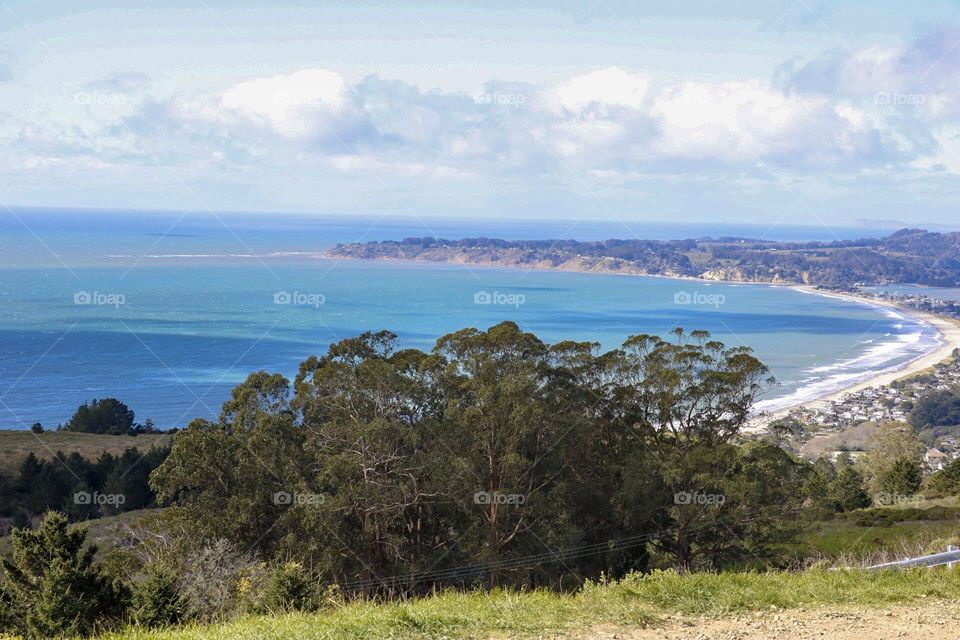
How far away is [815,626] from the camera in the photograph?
684cm

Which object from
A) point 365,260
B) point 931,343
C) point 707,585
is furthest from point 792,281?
point 707,585

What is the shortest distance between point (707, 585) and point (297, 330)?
82.1 m

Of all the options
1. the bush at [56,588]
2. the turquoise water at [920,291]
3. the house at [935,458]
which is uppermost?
the turquoise water at [920,291]

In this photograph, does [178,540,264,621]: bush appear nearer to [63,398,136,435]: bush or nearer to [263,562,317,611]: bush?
[263,562,317,611]: bush

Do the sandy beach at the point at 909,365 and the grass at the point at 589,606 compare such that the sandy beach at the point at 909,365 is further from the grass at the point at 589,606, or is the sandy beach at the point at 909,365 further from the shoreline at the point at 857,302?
the grass at the point at 589,606

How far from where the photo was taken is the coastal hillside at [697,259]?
15812 cm

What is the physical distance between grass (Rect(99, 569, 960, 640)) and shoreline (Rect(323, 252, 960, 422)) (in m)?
25.8

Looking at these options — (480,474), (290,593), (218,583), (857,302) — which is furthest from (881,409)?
(857,302)

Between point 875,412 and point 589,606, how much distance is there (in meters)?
53.1

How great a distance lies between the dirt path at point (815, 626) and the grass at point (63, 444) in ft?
110

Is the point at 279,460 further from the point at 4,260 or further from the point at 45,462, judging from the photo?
the point at 4,260

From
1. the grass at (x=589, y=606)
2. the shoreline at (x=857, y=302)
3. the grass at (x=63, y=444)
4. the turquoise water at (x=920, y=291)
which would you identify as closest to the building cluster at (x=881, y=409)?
the shoreline at (x=857, y=302)

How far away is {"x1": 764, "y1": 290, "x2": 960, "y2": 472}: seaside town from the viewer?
47.9m

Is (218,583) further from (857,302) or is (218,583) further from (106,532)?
(857,302)
